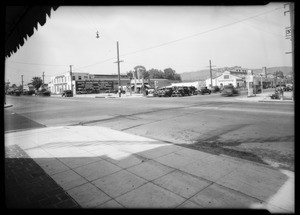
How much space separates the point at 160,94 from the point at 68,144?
29.8 m

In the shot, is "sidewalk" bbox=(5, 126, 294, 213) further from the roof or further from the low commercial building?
the low commercial building

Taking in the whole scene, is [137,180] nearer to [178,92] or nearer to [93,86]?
[178,92]

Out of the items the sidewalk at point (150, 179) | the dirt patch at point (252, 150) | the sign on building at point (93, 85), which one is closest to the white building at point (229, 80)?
the sign on building at point (93, 85)

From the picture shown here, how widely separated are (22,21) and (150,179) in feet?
11.5

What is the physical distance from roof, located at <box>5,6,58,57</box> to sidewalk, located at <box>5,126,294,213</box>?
2714mm

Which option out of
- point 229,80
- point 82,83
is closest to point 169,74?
point 229,80

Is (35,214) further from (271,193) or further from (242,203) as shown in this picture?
(271,193)

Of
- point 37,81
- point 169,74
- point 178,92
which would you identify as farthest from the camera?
point 169,74

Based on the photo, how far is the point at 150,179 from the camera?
3.89 meters

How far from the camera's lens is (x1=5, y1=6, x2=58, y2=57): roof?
2.89 metres

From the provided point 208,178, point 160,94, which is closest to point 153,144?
point 208,178
